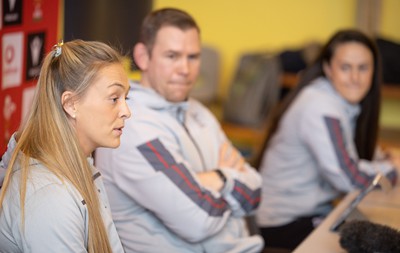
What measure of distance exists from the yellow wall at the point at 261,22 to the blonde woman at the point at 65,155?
403cm

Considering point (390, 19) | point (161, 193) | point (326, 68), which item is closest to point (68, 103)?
point (161, 193)

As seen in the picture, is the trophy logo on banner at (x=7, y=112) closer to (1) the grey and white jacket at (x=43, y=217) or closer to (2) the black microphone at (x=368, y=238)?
(1) the grey and white jacket at (x=43, y=217)

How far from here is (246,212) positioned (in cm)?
264

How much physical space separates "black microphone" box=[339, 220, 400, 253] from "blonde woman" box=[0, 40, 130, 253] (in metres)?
0.70

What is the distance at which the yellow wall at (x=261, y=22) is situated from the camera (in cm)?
582

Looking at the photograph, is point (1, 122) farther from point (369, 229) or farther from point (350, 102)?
point (350, 102)

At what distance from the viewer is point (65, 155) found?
1789mm

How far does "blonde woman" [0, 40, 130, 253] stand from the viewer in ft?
5.55

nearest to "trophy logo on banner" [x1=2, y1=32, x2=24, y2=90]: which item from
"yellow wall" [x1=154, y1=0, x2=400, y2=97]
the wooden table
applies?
the wooden table

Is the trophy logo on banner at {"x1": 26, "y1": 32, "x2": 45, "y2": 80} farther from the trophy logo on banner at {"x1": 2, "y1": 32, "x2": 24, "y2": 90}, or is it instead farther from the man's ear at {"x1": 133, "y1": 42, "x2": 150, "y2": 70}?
the man's ear at {"x1": 133, "y1": 42, "x2": 150, "y2": 70}

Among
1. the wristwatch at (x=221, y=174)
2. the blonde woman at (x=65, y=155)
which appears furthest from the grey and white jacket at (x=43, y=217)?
the wristwatch at (x=221, y=174)

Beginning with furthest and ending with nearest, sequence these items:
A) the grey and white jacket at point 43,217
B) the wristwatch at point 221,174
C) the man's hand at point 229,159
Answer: the man's hand at point 229,159, the wristwatch at point 221,174, the grey and white jacket at point 43,217

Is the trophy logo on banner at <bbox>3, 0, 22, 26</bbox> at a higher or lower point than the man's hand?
higher

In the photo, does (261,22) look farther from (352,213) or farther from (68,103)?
(68,103)
